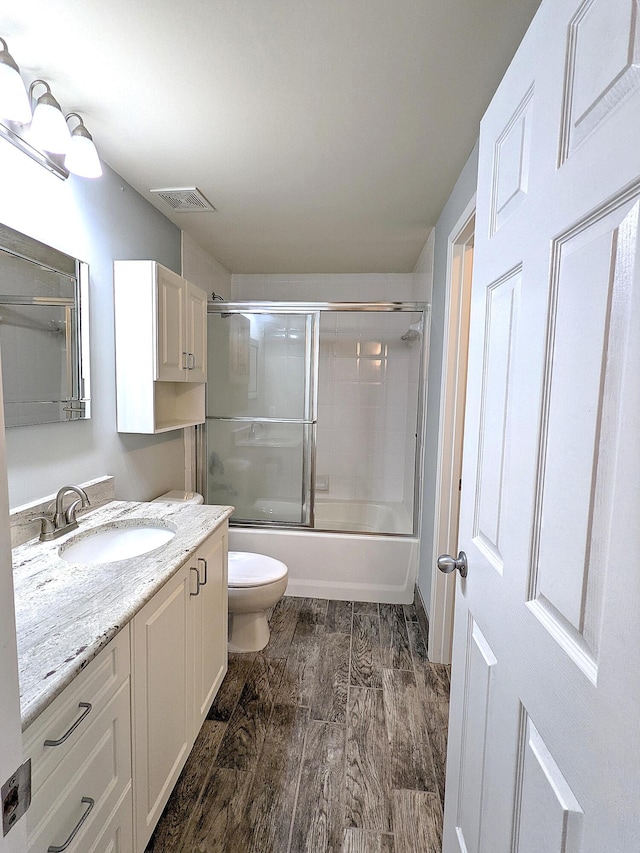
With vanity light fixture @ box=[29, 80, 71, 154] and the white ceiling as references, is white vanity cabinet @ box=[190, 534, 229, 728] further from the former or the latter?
the white ceiling

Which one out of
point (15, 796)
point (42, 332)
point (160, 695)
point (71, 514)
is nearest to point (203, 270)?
point (42, 332)

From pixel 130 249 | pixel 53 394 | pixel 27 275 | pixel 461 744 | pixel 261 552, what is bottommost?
pixel 261 552

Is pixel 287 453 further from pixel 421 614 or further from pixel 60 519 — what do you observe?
pixel 60 519

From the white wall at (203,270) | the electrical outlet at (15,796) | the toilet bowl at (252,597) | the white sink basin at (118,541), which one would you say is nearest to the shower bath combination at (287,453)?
the white wall at (203,270)

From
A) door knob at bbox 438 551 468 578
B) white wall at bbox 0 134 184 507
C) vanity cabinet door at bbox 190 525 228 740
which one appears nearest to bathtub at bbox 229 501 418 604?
white wall at bbox 0 134 184 507

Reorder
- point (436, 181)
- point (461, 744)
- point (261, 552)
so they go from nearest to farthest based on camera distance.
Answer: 1. point (461, 744)
2. point (436, 181)
3. point (261, 552)

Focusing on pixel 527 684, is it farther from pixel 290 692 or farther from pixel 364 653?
pixel 364 653

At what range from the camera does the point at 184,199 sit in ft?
7.09

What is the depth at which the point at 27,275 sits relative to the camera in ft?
4.72

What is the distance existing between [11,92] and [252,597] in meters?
2.10

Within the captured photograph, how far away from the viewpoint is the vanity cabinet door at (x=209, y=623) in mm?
1577

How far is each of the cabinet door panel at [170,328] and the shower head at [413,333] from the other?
1541 millimetres

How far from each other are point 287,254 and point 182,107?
163 cm

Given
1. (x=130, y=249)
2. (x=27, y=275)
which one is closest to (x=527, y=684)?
(x=27, y=275)
